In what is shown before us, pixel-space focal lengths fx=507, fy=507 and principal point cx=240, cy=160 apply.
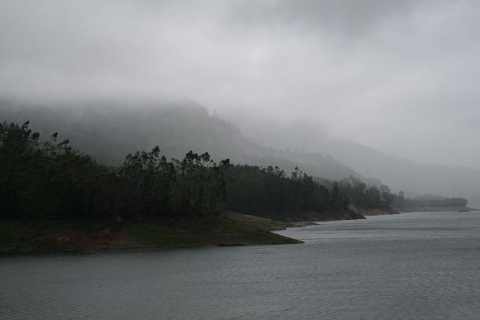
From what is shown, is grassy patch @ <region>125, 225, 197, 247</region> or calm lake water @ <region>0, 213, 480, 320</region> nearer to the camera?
calm lake water @ <region>0, 213, 480, 320</region>

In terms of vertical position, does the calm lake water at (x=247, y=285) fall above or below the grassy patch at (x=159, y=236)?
below

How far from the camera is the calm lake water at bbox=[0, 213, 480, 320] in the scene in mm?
54219

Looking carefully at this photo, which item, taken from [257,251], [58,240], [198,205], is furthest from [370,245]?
[58,240]

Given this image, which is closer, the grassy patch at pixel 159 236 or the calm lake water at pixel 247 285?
the calm lake water at pixel 247 285

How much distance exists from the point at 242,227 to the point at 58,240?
2151 inches

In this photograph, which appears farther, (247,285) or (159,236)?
(159,236)

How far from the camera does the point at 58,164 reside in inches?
6284

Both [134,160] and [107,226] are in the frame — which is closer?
[107,226]

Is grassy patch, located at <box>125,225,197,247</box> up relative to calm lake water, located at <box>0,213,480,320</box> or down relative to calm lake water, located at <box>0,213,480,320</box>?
up

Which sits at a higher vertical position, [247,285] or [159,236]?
[159,236]

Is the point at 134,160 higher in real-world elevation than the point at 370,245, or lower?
higher

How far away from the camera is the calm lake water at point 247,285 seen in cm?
5422

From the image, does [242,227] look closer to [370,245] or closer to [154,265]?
→ [370,245]

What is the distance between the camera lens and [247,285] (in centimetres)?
7300
